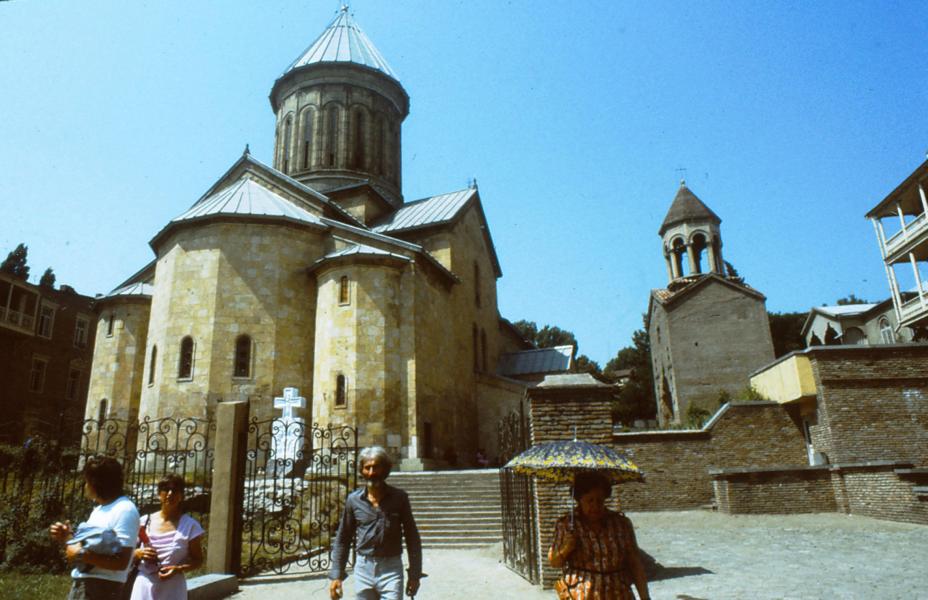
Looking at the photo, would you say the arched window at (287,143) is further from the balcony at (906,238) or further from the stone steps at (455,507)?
the balcony at (906,238)

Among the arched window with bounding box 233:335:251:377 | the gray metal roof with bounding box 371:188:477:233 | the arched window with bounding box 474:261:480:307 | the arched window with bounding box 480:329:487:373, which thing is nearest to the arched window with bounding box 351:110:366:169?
the gray metal roof with bounding box 371:188:477:233

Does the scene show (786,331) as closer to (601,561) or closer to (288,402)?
(288,402)

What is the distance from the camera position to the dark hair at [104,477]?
12.0 feet

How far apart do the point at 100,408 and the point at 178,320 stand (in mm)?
4676

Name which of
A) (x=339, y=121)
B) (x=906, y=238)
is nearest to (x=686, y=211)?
(x=906, y=238)

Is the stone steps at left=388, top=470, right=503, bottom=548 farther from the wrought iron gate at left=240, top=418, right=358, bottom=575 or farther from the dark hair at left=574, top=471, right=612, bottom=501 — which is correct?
the dark hair at left=574, top=471, right=612, bottom=501

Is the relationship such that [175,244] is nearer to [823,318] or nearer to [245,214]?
[245,214]

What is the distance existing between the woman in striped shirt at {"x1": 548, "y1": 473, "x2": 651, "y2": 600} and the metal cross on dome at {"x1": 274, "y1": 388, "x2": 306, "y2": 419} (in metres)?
13.1

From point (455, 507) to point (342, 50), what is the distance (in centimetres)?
2234

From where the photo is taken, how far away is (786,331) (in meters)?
A: 45.2

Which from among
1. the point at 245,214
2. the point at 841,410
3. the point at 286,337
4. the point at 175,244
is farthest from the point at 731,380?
the point at 175,244

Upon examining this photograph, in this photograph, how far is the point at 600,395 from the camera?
23.0 feet

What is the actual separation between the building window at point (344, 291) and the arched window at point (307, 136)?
31.8 ft

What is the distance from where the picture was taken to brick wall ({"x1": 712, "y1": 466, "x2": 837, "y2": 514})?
12297 millimetres
